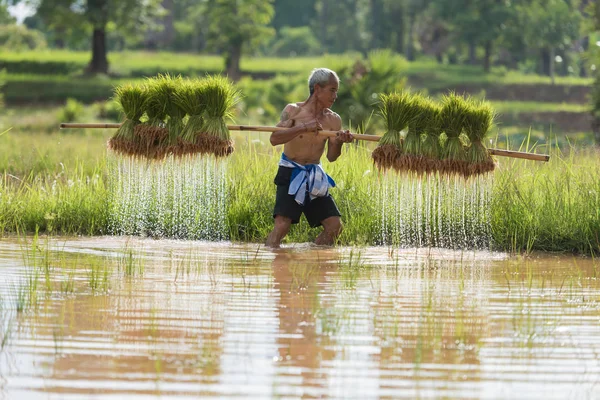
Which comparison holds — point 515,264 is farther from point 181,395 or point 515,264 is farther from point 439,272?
point 181,395

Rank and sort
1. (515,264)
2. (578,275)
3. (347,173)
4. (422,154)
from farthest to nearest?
(347,173)
(422,154)
(515,264)
(578,275)

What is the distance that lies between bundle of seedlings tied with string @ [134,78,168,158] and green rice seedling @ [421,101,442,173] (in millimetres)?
2327

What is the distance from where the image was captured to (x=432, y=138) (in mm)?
9016

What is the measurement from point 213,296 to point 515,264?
9.58 ft

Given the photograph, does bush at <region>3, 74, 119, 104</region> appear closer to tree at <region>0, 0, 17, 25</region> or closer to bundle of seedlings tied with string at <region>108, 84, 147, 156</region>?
tree at <region>0, 0, 17, 25</region>

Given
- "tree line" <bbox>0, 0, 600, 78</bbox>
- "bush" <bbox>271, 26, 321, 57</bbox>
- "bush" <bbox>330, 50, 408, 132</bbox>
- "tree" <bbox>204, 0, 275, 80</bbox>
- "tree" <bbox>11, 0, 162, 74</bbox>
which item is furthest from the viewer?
"bush" <bbox>271, 26, 321, 57</bbox>

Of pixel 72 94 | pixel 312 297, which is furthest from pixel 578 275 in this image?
pixel 72 94

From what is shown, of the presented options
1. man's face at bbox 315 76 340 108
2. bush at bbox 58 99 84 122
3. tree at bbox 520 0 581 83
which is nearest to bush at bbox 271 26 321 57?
tree at bbox 520 0 581 83

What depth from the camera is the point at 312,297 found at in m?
6.55

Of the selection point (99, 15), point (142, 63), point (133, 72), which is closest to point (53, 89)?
point (99, 15)

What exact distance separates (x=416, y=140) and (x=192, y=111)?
2.02 metres

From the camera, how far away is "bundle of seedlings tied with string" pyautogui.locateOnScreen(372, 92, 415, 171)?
8.94 meters

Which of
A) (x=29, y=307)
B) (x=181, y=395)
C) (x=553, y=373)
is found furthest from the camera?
(x=29, y=307)

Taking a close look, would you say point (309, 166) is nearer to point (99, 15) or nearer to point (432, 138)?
point (432, 138)
